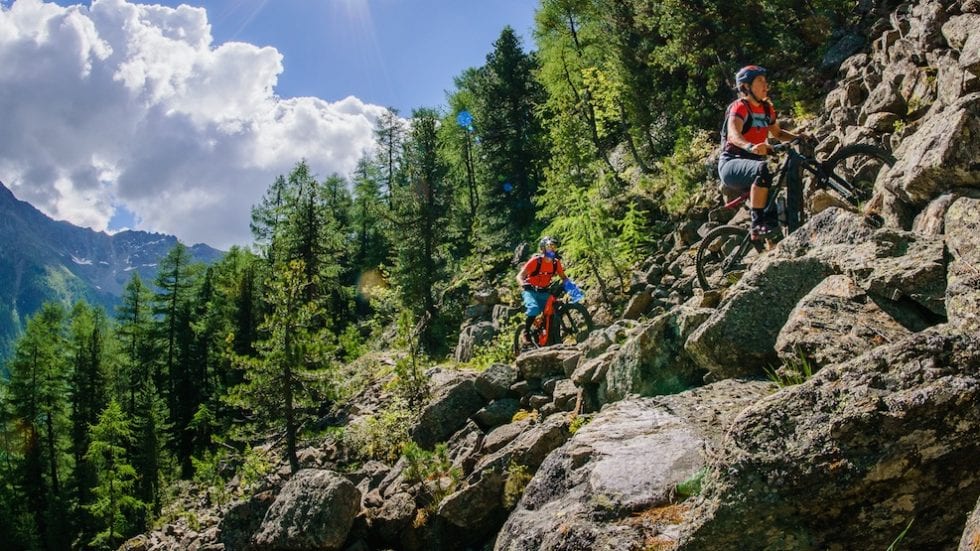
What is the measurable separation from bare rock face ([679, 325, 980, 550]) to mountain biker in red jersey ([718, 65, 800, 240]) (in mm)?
5287

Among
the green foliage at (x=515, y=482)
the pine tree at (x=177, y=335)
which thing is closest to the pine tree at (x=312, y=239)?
the pine tree at (x=177, y=335)

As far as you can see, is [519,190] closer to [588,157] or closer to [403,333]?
[588,157]

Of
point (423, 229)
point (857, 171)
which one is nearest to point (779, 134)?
point (857, 171)

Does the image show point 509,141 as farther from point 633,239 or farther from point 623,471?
point 623,471

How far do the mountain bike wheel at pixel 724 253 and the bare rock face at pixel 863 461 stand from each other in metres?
6.05

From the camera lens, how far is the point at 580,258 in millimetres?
17766

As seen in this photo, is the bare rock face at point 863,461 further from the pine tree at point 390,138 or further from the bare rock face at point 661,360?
the pine tree at point 390,138

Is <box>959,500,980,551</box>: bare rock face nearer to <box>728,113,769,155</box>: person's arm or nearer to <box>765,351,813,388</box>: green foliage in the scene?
<box>765,351,813,388</box>: green foliage

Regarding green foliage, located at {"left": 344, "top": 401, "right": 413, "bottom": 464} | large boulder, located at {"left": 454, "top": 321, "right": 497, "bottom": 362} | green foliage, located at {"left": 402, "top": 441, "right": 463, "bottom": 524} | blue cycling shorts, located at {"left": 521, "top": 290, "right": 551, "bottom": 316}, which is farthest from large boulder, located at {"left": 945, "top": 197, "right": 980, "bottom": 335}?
large boulder, located at {"left": 454, "top": 321, "right": 497, "bottom": 362}

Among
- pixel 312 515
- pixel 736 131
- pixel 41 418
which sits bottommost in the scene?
pixel 312 515

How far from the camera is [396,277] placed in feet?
96.5

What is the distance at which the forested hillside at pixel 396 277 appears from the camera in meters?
14.7

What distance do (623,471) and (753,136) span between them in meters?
5.89

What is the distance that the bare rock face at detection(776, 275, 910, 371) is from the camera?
4195mm
